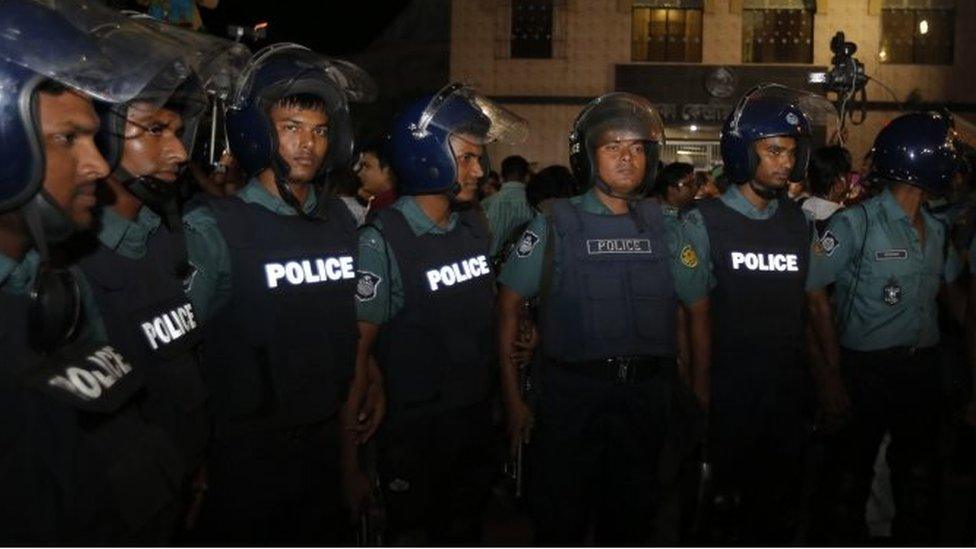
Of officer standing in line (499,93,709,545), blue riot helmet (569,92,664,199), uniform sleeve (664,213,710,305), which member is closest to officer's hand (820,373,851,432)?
uniform sleeve (664,213,710,305)

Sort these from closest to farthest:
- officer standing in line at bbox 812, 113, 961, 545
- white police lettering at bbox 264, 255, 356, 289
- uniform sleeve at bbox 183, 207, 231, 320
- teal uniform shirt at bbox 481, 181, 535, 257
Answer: uniform sleeve at bbox 183, 207, 231, 320 < white police lettering at bbox 264, 255, 356, 289 < officer standing in line at bbox 812, 113, 961, 545 < teal uniform shirt at bbox 481, 181, 535, 257

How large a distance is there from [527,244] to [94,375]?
2419mm

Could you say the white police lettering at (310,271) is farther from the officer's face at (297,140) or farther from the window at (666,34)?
the window at (666,34)

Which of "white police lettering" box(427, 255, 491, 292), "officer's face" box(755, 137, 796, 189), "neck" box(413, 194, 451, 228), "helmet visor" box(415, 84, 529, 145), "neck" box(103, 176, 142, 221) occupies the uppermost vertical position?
"helmet visor" box(415, 84, 529, 145)

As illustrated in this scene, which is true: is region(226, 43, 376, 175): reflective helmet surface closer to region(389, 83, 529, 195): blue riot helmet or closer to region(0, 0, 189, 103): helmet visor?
region(389, 83, 529, 195): blue riot helmet

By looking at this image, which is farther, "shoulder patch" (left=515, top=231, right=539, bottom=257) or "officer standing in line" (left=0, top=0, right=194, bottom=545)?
"shoulder patch" (left=515, top=231, right=539, bottom=257)

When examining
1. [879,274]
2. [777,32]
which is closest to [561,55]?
[777,32]

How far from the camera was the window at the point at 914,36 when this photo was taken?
23219 millimetres

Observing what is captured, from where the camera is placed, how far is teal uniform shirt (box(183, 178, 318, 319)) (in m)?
3.68

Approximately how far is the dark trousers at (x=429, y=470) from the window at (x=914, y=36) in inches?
849

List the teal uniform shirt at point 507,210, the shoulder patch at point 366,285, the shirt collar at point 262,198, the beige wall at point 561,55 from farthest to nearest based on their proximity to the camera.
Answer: the beige wall at point 561,55
the teal uniform shirt at point 507,210
the shoulder patch at point 366,285
the shirt collar at point 262,198

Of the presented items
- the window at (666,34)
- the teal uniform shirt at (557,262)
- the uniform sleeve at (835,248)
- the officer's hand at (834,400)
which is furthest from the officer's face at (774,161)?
the window at (666,34)

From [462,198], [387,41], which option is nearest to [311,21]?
[387,41]

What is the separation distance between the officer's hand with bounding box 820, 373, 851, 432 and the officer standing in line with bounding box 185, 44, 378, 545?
2439mm
